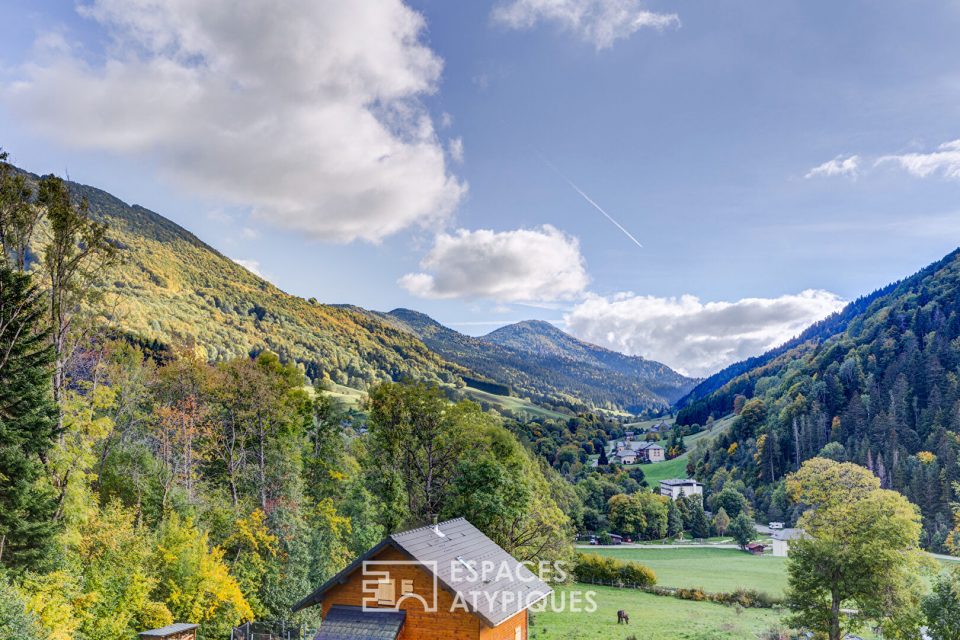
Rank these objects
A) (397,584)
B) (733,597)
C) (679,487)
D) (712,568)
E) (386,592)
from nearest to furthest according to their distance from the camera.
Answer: (397,584) < (386,592) < (733,597) < (712,568) < (679,487)

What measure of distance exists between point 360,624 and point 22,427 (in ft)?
45.4

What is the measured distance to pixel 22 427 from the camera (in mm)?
20250

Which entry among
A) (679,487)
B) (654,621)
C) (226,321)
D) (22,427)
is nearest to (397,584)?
(22,427)

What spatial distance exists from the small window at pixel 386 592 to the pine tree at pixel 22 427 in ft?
39.5

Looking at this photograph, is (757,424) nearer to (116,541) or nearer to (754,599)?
(754,599)

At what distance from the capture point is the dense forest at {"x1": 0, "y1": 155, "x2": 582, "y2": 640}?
67.4 feet

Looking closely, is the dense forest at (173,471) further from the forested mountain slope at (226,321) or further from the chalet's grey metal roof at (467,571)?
the forested mountain slope at (226,321)

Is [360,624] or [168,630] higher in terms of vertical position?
[360,624]

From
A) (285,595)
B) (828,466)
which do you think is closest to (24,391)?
(285,595)

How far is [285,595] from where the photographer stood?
31484mm

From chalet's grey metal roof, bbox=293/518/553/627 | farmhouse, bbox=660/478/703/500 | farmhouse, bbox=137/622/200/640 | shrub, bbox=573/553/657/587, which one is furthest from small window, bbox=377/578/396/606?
farmhouse, bbox=660/478/703/500

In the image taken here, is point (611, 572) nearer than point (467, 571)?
No

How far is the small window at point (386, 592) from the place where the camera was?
1923 centimetres

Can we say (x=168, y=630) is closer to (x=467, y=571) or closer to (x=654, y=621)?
(x=467, y=571)
